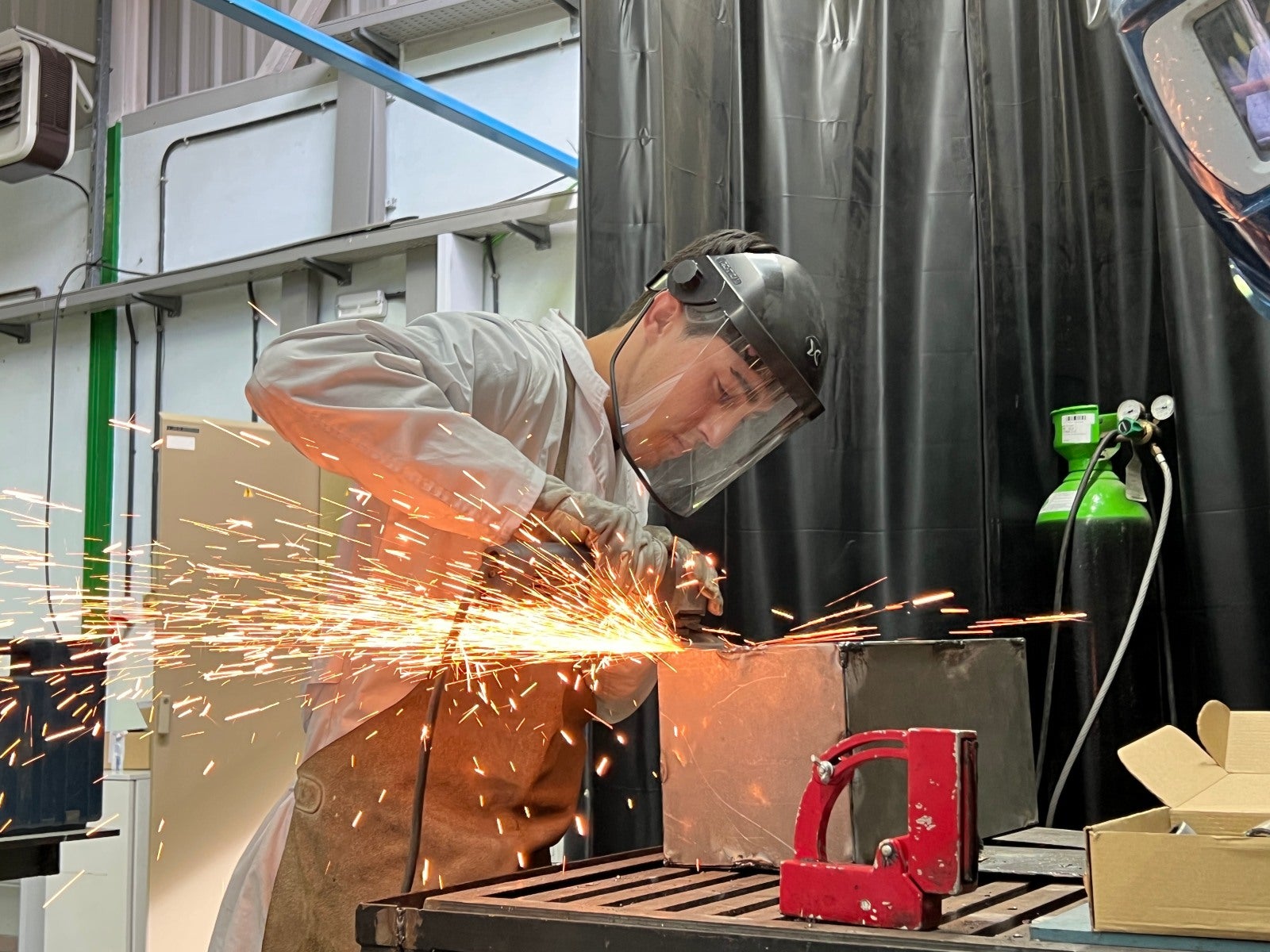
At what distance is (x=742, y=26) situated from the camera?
3012mm

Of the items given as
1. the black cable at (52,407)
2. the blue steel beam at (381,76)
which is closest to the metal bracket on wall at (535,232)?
the blue steel beam at (381,76)

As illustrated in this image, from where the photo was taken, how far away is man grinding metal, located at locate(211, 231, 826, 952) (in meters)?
1.71

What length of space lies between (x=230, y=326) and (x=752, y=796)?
3947 mm

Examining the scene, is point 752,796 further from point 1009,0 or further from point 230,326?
point 230,326

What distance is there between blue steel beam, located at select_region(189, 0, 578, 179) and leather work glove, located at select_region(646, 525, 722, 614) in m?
1.91

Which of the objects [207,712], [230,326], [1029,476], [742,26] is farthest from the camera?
[230,326]

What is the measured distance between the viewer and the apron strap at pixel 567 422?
1984 mm

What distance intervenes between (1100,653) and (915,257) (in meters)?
0.93

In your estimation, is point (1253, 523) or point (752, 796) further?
point (1253, 523)

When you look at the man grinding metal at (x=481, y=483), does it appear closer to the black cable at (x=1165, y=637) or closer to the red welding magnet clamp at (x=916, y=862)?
the red welding magnet clamp at (x=916, y=862)

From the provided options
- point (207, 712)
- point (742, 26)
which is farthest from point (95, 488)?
point (742, 26)

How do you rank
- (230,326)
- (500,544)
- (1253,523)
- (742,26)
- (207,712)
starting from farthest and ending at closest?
(230,326) < (207,712) < (742,26) < (1253,523) < (500,544)

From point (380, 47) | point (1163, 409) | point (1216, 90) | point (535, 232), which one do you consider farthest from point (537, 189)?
point (1216, 90)

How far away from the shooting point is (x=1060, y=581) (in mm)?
2521
